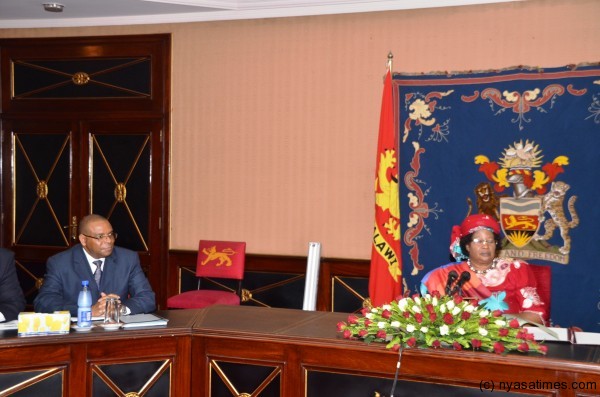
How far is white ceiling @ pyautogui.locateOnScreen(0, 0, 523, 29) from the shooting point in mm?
6434

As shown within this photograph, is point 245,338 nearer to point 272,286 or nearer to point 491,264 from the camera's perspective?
point 491,264

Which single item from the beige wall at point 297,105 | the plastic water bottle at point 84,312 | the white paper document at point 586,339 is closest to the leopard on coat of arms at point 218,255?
the beige wall at point 297,105

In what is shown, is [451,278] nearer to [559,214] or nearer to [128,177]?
[559,214]

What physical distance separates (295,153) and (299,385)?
3.46 meters

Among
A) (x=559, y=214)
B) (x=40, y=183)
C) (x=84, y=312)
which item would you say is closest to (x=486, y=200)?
(x=559, y=214)

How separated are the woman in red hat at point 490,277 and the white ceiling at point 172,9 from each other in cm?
263

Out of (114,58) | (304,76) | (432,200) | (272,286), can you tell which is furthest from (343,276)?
(114,58)

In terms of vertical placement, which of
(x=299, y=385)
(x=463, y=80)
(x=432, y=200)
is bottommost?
(x=299, y=385)

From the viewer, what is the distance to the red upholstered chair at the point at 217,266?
618cm

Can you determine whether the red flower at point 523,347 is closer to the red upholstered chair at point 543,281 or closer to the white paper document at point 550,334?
the white paper document at point 550,334

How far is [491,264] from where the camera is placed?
423 centimetres

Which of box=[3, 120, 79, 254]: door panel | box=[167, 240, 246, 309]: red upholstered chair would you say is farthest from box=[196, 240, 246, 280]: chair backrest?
box=[3, 120, 79, 254]: door panel

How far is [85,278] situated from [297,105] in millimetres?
2982

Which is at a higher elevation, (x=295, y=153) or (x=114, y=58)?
(x=114, y=58)
